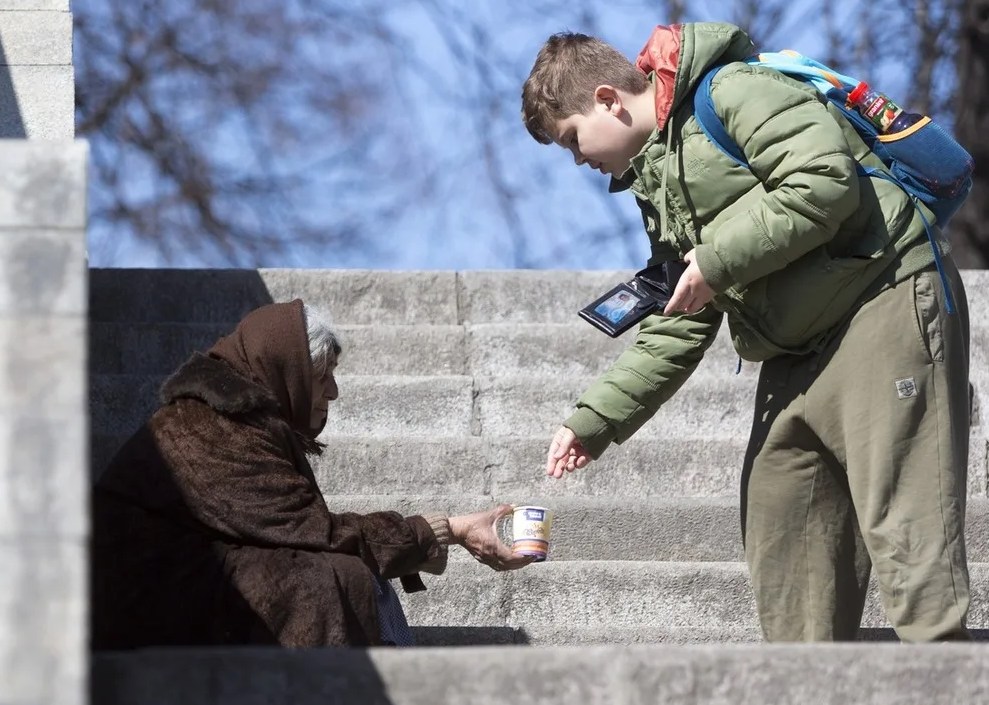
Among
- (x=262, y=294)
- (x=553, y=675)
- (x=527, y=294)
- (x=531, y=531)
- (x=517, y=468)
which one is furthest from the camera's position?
(x=527, y=294)

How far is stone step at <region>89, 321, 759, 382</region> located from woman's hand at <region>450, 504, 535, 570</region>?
7.01 ft

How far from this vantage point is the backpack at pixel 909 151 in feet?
11.3

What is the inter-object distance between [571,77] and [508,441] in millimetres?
1883

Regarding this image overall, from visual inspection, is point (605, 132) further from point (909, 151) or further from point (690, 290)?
point (909, 151)

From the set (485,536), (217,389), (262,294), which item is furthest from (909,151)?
(262,294)

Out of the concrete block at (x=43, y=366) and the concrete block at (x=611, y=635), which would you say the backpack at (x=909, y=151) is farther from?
the concrete block at (x=43, y=366)

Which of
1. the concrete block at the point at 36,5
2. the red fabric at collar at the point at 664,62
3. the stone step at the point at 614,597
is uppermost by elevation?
the concrete block at the point at 36,5

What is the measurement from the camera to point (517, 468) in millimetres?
5242

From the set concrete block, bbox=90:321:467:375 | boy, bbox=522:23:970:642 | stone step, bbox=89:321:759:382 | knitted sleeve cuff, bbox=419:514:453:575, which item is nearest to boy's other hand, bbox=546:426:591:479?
boy, bbox=522:23:970:642

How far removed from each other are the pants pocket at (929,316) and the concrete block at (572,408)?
7.71ft

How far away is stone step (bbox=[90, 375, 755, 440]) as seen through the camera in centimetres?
566

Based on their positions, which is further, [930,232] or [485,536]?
[485,536]

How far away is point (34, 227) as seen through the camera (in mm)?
2277

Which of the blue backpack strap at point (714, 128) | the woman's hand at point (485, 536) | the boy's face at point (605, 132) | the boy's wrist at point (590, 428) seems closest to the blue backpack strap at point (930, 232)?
the blue backpack strap at point (714, 128)
